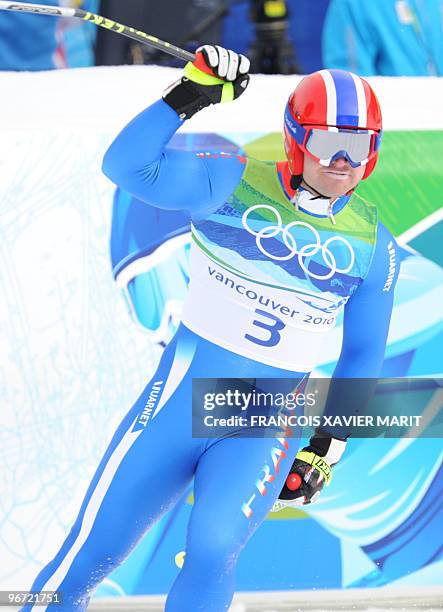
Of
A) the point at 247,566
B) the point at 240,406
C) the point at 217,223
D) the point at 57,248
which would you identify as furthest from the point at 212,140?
the point at 247,566

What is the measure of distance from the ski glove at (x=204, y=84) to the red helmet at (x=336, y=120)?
0.28m

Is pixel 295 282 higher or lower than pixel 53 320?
higher

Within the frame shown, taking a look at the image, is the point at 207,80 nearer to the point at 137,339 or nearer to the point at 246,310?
the point at 246,310

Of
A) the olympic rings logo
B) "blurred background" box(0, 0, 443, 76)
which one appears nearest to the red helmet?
the olympic rings logo

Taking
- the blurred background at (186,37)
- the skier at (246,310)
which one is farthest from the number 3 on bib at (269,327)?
the blurred background at (186,37)

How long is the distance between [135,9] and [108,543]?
10.2 feet

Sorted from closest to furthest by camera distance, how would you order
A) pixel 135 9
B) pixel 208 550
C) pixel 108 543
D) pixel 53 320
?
pixel 208 550 → pixel 108 543 → pixel 53 320 → pixel 135 9

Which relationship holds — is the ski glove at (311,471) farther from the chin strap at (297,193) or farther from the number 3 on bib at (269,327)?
the chin strap at (297,193)

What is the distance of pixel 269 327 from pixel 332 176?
49cm

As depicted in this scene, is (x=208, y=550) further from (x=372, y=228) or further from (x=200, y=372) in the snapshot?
(x=372, y=228)

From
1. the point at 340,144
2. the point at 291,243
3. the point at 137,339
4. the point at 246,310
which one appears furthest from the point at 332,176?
the point at 137,339

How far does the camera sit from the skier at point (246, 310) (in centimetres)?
315

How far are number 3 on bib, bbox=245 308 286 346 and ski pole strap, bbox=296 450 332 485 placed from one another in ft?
1.35

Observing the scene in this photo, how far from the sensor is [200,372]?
11.0 ft
